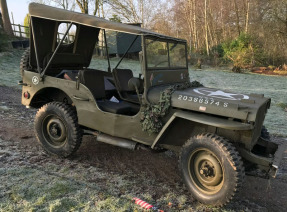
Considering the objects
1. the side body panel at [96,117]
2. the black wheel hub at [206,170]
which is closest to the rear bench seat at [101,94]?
the side body panel at [96,117]

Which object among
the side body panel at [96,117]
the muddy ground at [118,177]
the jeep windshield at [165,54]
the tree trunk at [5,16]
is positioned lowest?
the muddy ground at [118,177]

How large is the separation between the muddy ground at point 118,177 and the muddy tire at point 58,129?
0.18 metres

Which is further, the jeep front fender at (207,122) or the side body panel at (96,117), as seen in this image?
the side body panel at (96,117)

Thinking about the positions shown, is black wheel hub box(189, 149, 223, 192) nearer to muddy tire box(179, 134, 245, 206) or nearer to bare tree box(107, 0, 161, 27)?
muddy tire box(179, 134, 245, 206)

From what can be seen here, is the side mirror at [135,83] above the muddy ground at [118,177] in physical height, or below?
above

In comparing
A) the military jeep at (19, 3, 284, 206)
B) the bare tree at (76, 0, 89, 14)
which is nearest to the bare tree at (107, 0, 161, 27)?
the bare tree at (76, 0, 89, 14)

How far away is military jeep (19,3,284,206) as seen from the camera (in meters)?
3.05

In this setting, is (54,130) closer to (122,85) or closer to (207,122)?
(122,85)

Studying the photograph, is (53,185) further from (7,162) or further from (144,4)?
(144,4)

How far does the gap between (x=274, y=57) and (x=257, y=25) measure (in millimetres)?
3632

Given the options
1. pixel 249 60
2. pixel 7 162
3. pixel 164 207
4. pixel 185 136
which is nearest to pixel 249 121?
pixel 185 136

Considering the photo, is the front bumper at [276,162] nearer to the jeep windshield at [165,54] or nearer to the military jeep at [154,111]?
the military jeep at [154,111]

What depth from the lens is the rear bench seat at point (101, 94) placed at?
13.1ft

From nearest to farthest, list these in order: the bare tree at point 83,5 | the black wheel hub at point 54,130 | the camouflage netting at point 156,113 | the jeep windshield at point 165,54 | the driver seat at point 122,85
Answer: the camouflage netting at point 156,113, the jeep windshield at point 165,54, the black wheel hub at point 54,130, the driver seat at point 122,85, the bare tree at point 83,5
